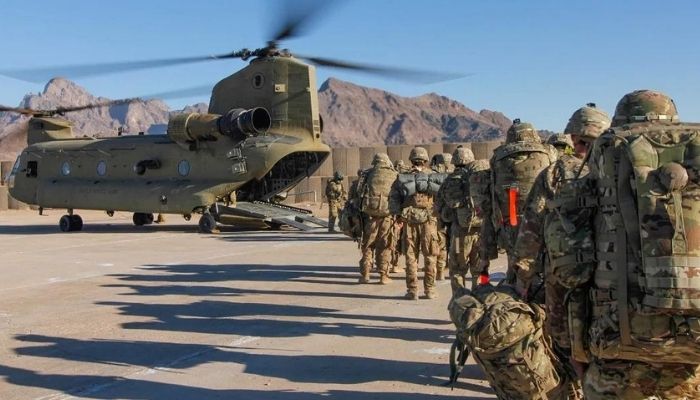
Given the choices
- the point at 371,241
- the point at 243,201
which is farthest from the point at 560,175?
the point at 243,201

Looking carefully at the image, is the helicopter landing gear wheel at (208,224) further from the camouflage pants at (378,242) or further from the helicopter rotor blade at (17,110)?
the camouflage pants at (378,242)

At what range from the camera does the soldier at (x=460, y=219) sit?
7.40 metres

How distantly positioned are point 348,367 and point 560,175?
84.9 inches

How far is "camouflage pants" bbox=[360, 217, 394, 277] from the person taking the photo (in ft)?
32.1

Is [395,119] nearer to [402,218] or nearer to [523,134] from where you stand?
[402,218]

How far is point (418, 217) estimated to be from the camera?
8.83 m

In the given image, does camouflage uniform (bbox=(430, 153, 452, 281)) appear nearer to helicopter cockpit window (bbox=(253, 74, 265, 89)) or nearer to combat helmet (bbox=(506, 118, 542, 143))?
combat helmet (bbox=(506, 118, 542, 143))

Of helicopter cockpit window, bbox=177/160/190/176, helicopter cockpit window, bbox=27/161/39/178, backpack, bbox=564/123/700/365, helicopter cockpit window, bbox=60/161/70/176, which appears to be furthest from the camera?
helicopter cockpit window, bbox=27/161/39/178

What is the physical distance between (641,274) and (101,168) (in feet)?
59.9

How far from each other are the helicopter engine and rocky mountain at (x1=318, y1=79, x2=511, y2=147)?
115243mm

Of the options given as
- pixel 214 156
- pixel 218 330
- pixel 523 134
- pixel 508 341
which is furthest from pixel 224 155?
pixel 508 341

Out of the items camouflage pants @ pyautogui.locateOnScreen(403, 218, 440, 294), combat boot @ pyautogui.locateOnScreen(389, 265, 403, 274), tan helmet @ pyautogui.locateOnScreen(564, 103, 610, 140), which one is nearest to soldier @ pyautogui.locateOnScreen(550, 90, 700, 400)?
tan helmet @ pyautogui.locateOnScreen(564, 103, 610, 140)

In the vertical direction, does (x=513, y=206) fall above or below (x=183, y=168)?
below

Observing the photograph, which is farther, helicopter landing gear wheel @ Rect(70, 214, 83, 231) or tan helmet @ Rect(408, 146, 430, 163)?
helicopter landing gear wheel @ Rect(70, 214, 83, 231)
